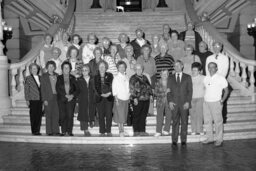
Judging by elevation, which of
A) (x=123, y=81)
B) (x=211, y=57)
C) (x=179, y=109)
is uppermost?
(x=211, y=57)

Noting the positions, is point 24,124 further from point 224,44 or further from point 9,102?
point 224,44

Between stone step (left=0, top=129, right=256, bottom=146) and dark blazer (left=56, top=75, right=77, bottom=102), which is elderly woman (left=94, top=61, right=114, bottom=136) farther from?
dark blazer (left=56, top=75, right=77, bottom=102)

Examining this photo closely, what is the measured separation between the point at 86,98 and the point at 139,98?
1.20 metres

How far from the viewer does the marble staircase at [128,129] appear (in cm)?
808

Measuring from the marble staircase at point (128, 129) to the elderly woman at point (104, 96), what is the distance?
32 centimetres

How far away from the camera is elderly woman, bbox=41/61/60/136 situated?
8367 mm

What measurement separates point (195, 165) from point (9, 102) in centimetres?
587

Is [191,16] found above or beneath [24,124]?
above

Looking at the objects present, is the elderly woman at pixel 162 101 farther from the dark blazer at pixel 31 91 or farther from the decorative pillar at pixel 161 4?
the decorative pillar at pixel 161 4

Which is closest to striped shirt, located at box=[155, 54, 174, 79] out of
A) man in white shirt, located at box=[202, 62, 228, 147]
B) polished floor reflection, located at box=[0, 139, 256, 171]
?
man in white shirt, located at box=[202, 62, 228, 147]

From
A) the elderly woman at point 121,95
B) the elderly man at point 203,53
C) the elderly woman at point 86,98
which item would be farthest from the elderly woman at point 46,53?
the elderly man at point 203,53

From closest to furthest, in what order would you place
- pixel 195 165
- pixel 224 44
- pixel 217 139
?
pixel 195 165, pixel 217 139, pixel 224 44

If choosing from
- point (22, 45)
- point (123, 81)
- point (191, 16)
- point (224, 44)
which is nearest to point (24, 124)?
point (123, 81)

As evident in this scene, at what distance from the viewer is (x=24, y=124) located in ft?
30.1
